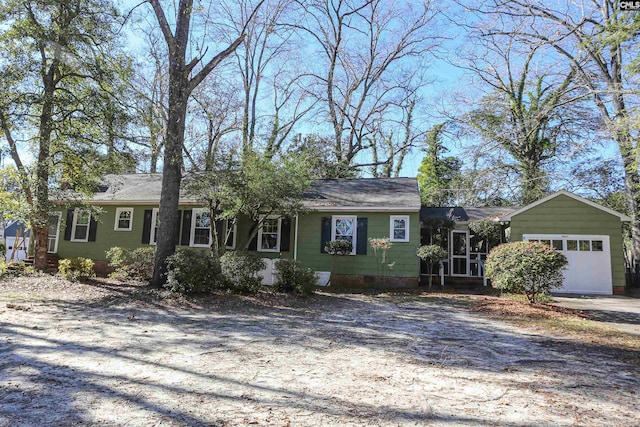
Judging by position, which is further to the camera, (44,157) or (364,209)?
(364,209)

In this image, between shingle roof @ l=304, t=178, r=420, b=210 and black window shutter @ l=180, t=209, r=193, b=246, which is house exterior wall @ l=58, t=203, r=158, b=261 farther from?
shingle roof @ l=304, t=178, r=420, b=210

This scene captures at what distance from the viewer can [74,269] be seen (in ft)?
40.6

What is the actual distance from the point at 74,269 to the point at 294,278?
759 cm

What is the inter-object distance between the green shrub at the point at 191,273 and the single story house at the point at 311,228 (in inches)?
96.7

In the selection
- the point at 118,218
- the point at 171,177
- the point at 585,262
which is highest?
the point at 171,177

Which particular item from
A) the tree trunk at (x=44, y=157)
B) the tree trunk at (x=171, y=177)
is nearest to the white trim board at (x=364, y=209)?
the tree trunk at (x=171, y=177)

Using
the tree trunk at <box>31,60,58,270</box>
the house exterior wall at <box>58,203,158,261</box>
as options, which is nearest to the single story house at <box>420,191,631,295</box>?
the house exterior wall at <box>58,203,158,261</box>

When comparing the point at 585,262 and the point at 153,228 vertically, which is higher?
the point at 153,228

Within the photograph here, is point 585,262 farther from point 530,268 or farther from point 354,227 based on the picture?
point 354,227

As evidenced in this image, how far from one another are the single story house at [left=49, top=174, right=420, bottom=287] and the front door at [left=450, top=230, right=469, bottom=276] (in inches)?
115

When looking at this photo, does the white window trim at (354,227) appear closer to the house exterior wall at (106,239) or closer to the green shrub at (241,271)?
the green shrub at (241,271)

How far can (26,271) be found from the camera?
11.5 metres

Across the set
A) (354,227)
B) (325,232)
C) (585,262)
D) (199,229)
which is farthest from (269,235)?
(585,262)

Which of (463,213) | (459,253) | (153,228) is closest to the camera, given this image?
(153,228)
